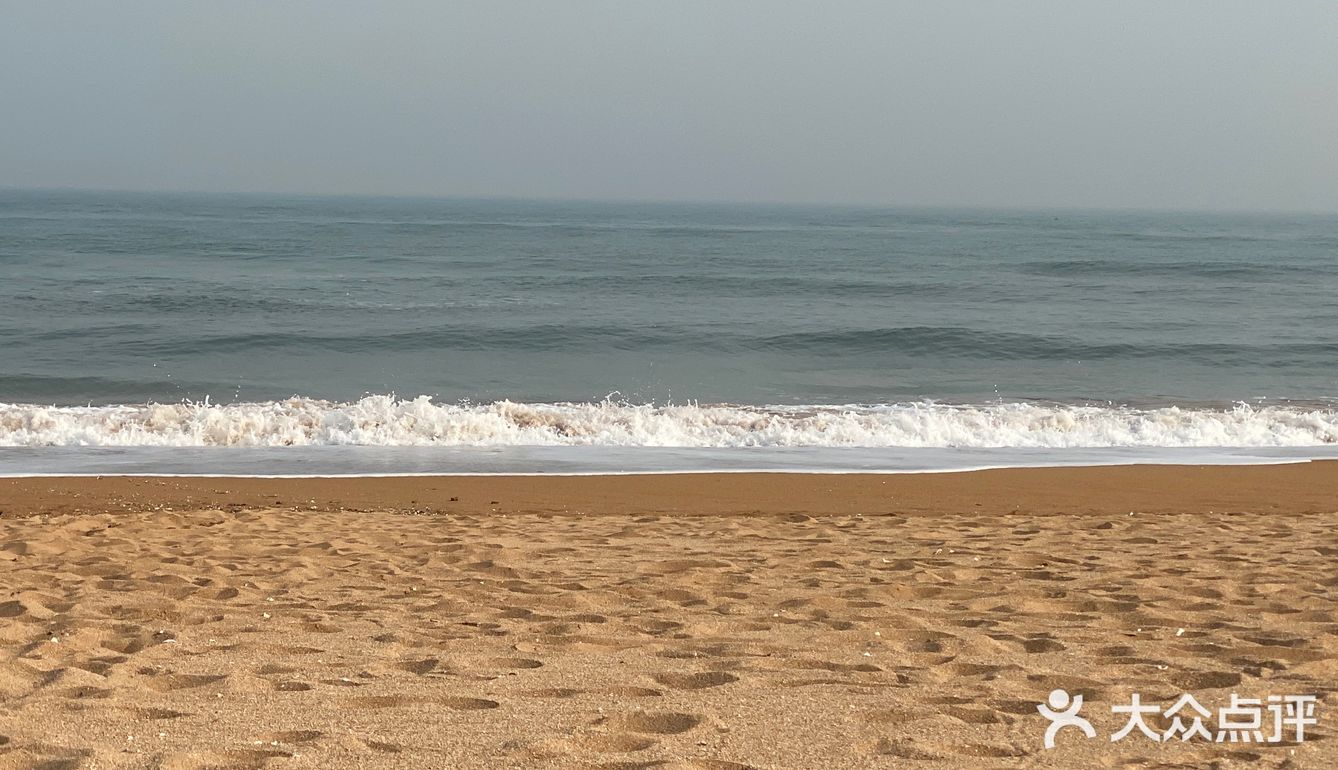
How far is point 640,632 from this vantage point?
16.6 ft

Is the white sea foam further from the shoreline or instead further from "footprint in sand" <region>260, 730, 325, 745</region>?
"footprint in sand" <region>260, 730, 325, 745</region>

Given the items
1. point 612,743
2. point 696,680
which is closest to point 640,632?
point 696,680

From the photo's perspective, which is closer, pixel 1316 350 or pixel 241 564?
pixel 241 564

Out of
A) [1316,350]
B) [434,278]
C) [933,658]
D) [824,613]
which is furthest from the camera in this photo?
[434,278]

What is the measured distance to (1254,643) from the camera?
4723mm

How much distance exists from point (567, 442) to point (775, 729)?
10744mm

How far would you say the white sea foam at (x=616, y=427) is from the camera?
14.0 meters

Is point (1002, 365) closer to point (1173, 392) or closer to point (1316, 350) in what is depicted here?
point (1173, 392)

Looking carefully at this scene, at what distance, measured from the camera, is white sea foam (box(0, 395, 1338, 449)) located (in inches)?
551

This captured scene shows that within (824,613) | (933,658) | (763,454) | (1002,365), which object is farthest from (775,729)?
(1002,365)

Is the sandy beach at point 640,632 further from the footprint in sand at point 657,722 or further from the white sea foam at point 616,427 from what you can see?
the white sea foam at point 616,427
